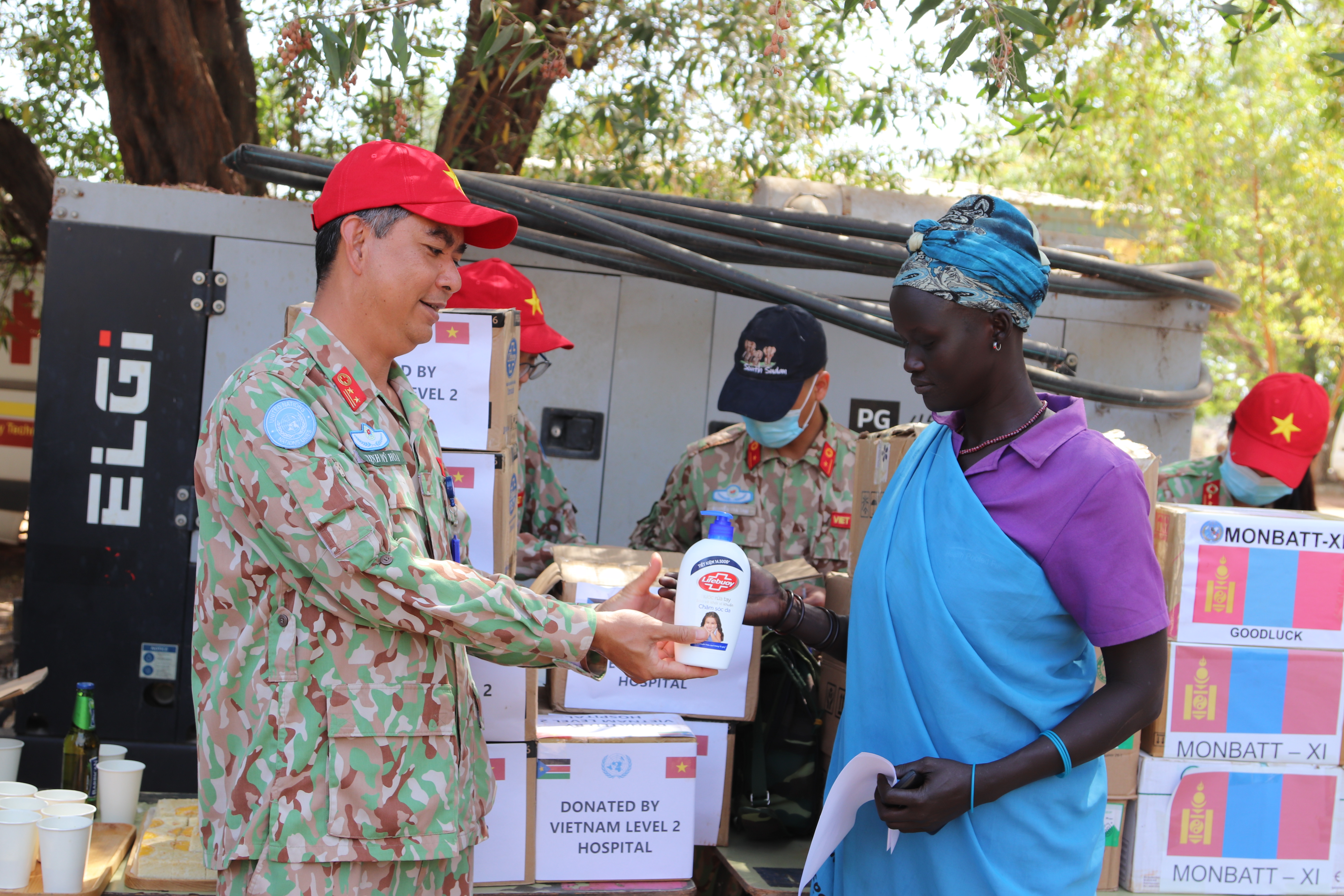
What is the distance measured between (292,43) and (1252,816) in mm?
3296

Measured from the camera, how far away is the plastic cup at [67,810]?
218cm

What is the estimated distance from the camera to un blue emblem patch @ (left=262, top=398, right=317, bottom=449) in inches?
63.0

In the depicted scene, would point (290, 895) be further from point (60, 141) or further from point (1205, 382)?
point (60, 141)

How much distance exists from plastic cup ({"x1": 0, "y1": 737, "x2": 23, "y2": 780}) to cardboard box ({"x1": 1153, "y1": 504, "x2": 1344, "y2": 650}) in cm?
282

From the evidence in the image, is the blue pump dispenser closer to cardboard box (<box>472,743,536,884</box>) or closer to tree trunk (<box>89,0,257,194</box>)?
cardboard box (<box>472,743,536,884</box>)

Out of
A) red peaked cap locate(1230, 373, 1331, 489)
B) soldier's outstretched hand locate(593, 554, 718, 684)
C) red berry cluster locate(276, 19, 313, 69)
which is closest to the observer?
soldier's outstretched hand locate(593, 554, 718, 684)

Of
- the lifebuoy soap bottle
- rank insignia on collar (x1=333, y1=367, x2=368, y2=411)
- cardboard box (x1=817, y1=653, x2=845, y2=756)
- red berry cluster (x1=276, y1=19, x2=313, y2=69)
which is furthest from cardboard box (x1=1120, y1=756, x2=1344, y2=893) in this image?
red berry cluster (x1=276, y1=19, x2=313, y2=69)

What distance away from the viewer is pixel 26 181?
546 centimetres

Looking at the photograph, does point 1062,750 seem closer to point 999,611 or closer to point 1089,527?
point 999,611

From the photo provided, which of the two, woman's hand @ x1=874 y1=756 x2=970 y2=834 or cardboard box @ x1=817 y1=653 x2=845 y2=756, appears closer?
woman's hand @ x1=874 y1=756 x2=970 y2=834

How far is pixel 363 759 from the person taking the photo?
1669mm

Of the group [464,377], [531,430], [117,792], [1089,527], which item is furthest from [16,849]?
[1089,527]

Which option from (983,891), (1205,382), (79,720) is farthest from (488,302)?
(1205,382)

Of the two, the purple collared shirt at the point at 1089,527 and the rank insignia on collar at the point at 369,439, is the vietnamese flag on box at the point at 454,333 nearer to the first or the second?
the rank insignia on collar at the point at 369,439
